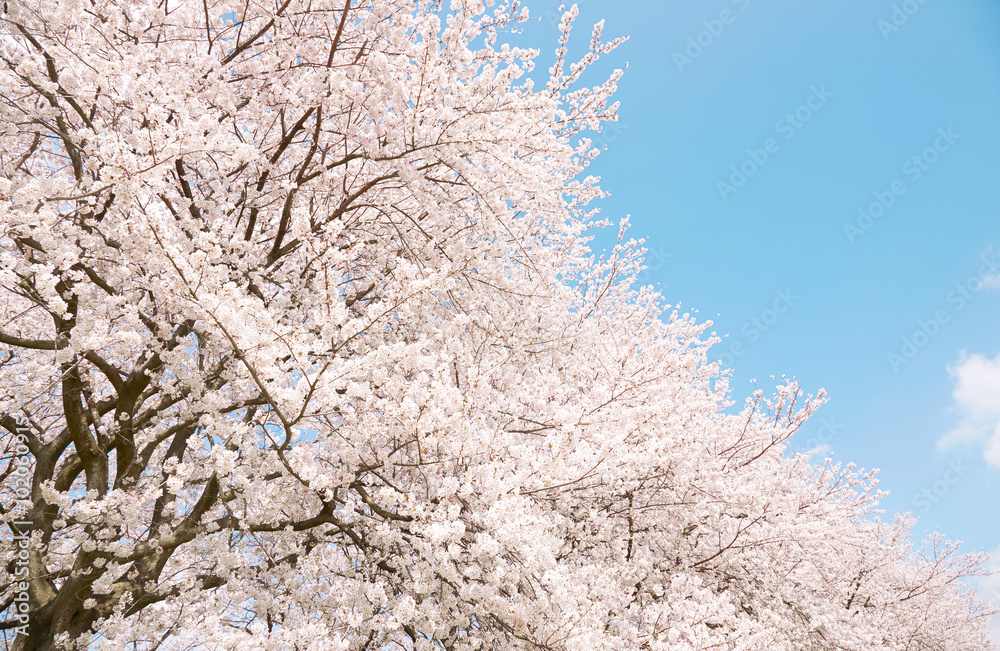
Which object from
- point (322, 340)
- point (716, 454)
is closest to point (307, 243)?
point (322, 340)

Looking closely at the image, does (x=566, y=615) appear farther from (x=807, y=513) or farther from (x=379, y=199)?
(x=807, y=513)

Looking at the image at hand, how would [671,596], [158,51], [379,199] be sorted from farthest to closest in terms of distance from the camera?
[379,199] < [671,596] < [158,51]

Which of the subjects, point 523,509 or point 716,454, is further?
point 716,454

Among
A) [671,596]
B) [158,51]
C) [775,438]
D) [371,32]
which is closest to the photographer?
[371,32]

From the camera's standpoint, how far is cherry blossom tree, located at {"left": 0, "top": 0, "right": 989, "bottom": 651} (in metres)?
3.57

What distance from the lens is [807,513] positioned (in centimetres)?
808

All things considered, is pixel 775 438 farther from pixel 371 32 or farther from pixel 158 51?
pixel 158 51

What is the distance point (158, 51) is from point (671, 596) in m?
7.60

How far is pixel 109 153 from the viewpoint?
3.12 meters

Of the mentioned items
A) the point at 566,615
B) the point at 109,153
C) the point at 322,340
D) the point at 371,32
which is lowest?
the point at 566,615

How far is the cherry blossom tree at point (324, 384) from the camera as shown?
3.57 meters

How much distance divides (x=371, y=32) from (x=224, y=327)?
3159mm

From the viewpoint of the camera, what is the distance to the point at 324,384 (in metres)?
3.30

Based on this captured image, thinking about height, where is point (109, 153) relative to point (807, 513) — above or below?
below
